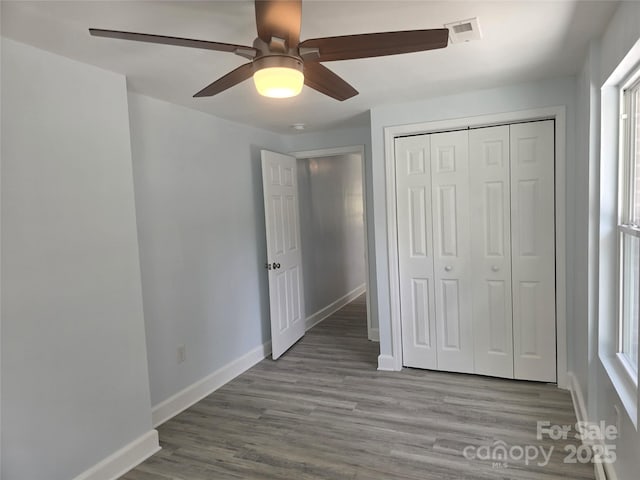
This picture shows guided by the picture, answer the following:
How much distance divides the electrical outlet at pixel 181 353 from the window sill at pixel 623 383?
273 cm

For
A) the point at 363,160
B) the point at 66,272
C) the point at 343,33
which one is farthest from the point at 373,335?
the point at 343,33

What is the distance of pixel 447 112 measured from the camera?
3352 millimetres

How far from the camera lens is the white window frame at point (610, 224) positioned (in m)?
2.12

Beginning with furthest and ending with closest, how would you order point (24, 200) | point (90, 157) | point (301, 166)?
point (301, 166) < point (90, 157) < point (24, 200)

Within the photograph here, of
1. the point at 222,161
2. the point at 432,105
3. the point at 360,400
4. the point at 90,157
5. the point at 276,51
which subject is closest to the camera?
the point at 276,51

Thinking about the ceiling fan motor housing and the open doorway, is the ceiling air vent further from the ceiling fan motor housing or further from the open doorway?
the open doorway

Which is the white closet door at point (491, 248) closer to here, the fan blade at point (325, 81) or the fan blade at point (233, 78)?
the fan blade at point (325, 81)

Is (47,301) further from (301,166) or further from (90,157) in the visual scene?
(301,166)

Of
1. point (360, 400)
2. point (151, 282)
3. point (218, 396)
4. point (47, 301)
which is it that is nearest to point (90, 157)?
point (47, 301)

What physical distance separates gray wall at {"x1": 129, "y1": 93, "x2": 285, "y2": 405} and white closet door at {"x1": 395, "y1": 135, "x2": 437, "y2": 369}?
1.44m

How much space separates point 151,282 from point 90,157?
39.8 inches

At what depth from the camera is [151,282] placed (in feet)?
9.70

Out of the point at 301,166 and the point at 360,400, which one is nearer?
the point at 360,400

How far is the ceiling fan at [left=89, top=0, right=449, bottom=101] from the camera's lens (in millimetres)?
1404
